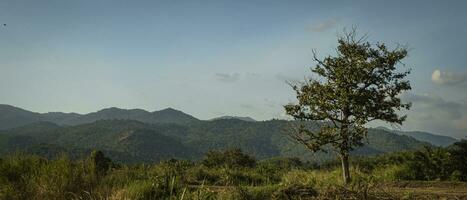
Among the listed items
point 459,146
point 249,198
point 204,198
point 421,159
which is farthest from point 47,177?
point 459,146

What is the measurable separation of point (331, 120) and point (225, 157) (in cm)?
5803

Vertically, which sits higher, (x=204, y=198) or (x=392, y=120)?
(x=392, y=120)

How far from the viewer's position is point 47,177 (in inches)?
328

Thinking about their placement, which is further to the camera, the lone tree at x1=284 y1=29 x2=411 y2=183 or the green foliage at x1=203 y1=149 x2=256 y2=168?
the green foliage at x1=203 y1=149 x2=256 y2=168

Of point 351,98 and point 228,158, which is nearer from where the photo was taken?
point 351,98

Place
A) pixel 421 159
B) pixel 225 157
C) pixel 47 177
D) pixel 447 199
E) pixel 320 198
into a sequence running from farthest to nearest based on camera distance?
pixel 225 157 → pixel 421 159 → pixel 447 199 → pixel 320 198 → pixel 47 177

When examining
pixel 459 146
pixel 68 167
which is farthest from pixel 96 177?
pixel 459 146

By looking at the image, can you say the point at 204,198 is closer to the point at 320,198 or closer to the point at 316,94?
the point at 320,198

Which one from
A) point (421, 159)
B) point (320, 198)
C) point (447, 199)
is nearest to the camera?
point (320, 198)

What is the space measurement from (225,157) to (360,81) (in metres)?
59.0

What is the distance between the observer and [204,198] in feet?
29.0

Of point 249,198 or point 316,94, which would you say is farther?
point 316,94

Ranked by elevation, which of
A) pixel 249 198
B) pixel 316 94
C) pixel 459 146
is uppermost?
pixel 316 94

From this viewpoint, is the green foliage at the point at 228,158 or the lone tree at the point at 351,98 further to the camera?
the green foliage at the point at 228,158
